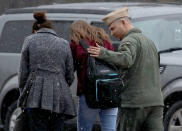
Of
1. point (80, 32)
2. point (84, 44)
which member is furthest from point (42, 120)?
point (80, 32)

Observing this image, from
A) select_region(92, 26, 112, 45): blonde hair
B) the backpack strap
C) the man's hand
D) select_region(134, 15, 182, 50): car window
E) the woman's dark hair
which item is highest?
select_region(134, 15, 182, 50): car window

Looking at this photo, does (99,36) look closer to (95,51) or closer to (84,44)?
(84,44)

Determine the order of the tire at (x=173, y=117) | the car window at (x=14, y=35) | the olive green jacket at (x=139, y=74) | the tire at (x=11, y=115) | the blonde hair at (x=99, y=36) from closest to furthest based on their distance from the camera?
the olive green jacket at (x=139, y=74) → the blonde hair at (x=99, y=36) → the tire at (x=173, y=117) → the tire at (x=11, y=115) → the car window at (x=14, y=35)

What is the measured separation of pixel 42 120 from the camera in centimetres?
658

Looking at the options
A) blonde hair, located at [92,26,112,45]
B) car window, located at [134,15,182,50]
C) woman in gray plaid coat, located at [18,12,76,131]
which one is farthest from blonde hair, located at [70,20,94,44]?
car window, located at [134,15,182,50]

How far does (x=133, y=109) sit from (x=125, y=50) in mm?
515

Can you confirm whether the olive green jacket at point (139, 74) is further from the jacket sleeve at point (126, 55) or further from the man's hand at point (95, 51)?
the man's hand at point (95, 51)

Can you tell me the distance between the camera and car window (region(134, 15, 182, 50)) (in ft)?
26.2

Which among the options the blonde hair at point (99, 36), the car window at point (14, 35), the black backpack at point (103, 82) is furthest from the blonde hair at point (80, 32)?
the car window at point (14, 35)

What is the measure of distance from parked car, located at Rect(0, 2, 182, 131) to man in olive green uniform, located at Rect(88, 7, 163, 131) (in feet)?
5.67

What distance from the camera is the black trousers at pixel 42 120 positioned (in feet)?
21.5

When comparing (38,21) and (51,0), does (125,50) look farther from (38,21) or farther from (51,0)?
(51,0)

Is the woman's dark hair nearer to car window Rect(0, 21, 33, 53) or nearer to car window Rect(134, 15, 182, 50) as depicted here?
car window Rect(134, 15, 182, 50)

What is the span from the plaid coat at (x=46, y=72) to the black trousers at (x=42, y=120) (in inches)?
3.7
